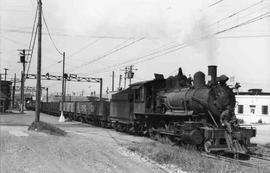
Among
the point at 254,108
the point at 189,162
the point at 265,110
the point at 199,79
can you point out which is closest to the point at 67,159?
the point at 189,162

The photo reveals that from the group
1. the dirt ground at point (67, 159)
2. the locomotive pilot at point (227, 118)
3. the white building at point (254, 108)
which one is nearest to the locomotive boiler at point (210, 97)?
the locomotive pilot at point (227, 118)

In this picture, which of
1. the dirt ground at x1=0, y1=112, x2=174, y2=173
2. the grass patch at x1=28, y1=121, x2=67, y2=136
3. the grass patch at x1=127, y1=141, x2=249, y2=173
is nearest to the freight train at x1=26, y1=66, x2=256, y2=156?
the grass patch at x1=127, y1=141, x2=249, y2=173

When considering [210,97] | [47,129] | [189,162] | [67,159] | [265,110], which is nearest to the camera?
[189,162]

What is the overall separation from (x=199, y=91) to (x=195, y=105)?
22.1 inches

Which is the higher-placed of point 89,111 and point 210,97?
point 210,97

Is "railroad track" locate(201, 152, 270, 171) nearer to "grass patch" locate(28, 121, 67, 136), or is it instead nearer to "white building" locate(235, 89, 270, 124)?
"grass patch" locate(28, 121, 67, 136)

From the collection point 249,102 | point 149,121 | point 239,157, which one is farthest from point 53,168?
point 249,102

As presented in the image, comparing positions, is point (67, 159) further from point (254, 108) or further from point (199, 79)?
point (254, 108)

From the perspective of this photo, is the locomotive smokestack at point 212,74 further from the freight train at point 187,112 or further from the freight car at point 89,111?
the freight car at point 89,111

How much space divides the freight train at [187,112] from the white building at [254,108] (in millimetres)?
33964

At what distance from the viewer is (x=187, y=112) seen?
1549cm

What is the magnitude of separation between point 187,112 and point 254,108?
4094 cm

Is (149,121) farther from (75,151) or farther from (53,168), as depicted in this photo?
(53,168)

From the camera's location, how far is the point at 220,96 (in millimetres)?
14664
